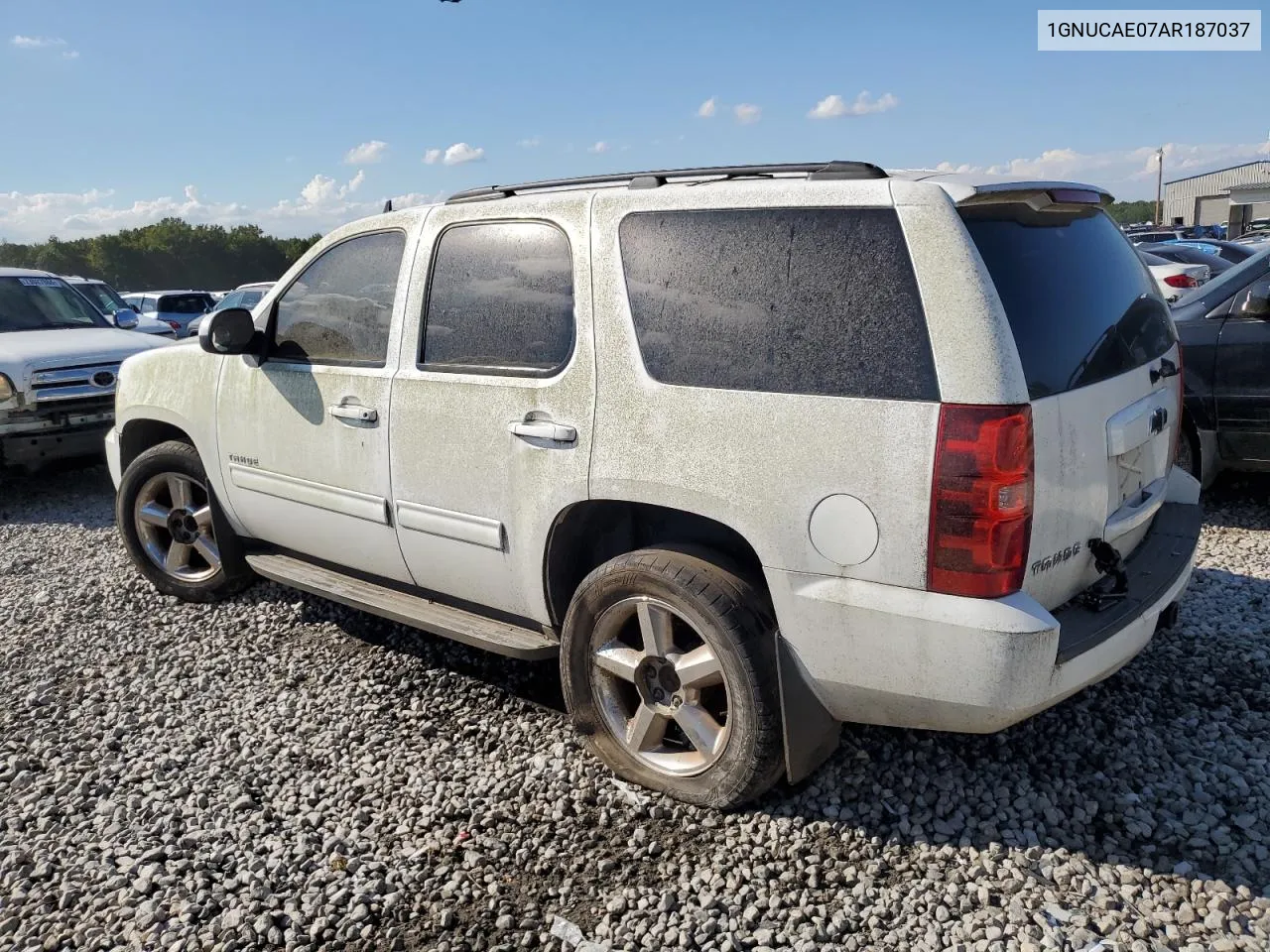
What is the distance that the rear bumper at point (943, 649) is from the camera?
8.07ft

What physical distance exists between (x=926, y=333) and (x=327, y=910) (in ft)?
7.64

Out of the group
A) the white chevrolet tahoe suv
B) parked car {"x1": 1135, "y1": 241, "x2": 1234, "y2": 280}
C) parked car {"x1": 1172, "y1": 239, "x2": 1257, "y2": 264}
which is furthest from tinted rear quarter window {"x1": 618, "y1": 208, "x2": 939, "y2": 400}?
parked car {"x1": 1172, "y1": 239, "x2": 1257, "y2": 264}

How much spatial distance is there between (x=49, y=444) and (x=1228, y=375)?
27.0 ft

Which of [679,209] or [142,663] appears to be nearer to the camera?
[679,209]

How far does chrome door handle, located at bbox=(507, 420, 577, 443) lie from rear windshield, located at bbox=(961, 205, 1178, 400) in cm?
137

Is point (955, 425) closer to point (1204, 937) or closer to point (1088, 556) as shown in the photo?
point (1088, 556)

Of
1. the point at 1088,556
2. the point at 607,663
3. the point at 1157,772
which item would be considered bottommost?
the point at 1157,772

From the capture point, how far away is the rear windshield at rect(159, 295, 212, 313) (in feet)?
66.5

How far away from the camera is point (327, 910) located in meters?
2.72

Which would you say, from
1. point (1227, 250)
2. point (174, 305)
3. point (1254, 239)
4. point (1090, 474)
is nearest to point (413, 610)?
point (1090, 474)

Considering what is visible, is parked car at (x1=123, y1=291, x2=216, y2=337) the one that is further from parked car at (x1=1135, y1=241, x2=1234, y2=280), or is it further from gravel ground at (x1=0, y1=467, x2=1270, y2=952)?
parked car at (x1=1135, y1=241, x2=1234, y2=280)

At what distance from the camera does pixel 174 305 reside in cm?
2045

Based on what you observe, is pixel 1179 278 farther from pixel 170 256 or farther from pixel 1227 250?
pixel 170 256

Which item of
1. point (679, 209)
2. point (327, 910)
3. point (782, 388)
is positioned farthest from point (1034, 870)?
point (679, 209)
